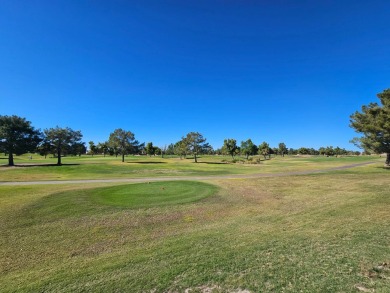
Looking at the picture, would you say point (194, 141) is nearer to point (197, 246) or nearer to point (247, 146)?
point (247, 146)

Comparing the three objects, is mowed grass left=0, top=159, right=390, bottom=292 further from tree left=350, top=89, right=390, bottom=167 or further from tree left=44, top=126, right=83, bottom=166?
tree left=44, top=126, right=83, bottom=166

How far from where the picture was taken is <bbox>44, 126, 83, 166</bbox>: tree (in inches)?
1991

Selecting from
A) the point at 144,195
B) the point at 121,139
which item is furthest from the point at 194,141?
the point at 144,195

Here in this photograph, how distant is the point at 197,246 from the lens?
23.9 feet

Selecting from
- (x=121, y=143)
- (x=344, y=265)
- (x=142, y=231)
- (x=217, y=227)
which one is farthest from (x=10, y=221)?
(x=121, y=143)

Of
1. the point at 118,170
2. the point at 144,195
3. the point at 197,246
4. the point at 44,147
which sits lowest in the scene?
the point at 197,246

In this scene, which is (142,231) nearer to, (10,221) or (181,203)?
(181,203)

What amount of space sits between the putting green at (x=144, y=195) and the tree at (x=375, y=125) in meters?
28.5

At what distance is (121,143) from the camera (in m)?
65.8

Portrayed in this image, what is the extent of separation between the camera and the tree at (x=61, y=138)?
50.6m

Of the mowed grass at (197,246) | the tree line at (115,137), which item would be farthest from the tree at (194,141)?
the mowed grass at (197,246)

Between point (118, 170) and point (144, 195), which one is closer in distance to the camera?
point (144, 195)

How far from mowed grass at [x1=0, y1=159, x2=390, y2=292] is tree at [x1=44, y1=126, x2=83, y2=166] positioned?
4240 centimetres

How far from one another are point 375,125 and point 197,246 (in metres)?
38.7
